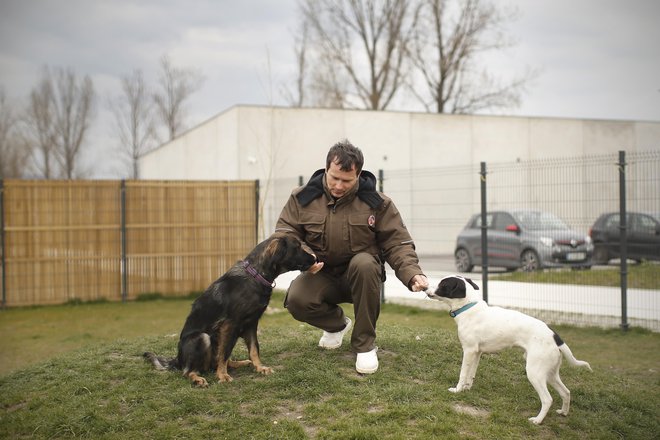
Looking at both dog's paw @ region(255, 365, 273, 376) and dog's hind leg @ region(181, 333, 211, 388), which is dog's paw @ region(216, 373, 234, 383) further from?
dog's paw @ region(255, 365, 273, 376)

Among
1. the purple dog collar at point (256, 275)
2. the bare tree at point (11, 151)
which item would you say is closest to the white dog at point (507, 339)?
the purple dog collar at point (256, 275)

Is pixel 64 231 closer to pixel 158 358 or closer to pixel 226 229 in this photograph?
pixel 226 229

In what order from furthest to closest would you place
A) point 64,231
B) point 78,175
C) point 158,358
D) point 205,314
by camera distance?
point 78,175 < point 64,231 < point 158,358 < point 205,314

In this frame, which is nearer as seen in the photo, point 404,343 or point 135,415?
point 135,415

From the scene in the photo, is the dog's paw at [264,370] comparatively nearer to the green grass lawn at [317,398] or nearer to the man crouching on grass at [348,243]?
the green grass lawn at [317,398]

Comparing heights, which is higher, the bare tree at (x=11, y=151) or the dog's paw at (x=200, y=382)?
the bare tree at (x=11, y=151)

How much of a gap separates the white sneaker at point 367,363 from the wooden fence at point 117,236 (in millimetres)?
7792

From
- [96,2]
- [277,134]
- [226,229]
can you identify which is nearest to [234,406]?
[226,229]

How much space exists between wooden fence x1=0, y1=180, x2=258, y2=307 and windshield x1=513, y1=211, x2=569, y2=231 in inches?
216

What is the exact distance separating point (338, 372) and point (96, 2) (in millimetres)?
11607

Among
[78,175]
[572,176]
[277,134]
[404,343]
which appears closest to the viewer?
[404,343]

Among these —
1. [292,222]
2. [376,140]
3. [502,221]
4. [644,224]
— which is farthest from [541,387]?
[376,140]

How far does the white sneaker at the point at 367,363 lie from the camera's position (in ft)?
15.1

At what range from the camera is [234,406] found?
4082mm
